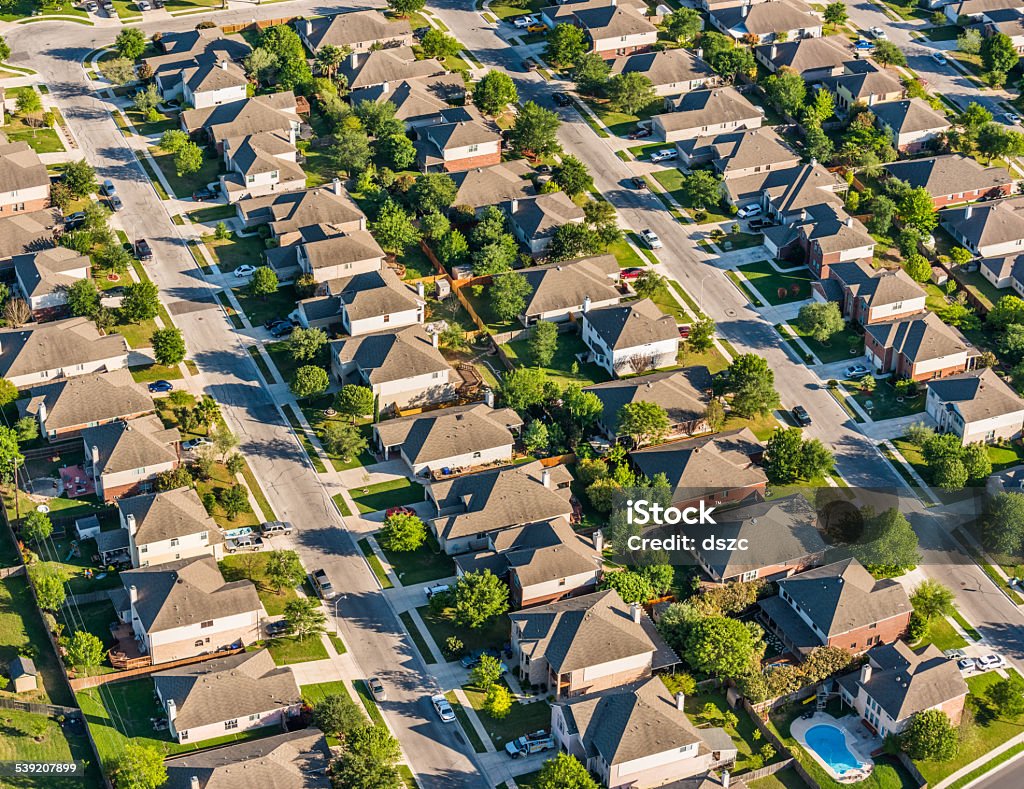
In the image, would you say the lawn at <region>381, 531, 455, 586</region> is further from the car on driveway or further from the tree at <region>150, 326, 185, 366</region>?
the tree at <region>150, 326, 185, 366</region>

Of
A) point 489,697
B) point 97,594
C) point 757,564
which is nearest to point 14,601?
point 97,594

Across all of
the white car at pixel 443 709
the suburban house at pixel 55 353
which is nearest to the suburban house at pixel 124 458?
the suburban house at pixel 55 353

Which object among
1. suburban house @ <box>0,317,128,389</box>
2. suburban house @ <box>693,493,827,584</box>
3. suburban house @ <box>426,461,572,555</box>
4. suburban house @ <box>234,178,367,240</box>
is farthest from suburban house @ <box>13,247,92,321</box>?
suburban house @ <box>693,493,827,584</box>

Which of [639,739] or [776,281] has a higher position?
[639,739]

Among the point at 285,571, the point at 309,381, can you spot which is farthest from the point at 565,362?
the point at 285,571

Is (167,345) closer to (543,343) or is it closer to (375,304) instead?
(375,304)

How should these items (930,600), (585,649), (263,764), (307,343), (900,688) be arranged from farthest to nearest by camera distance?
(307,343) < (930,600) < (585,649) < (900,688) < (263,764)

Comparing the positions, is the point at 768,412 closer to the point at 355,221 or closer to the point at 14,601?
the point at 355,221
